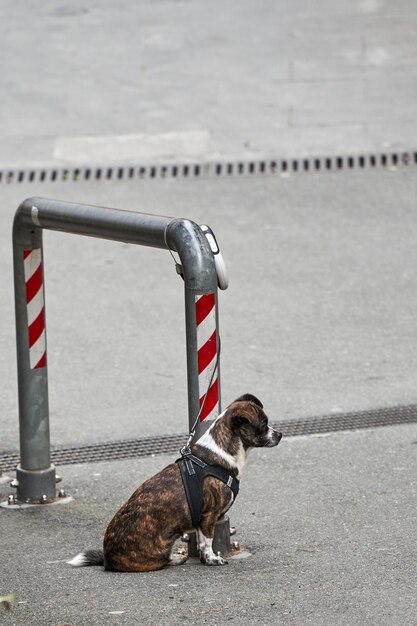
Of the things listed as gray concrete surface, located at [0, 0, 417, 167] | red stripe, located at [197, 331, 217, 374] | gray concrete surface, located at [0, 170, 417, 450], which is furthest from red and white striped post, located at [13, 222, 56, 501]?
gray concrete surface, located at [0, 0, 417, 167]

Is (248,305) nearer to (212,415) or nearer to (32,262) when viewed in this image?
(32,262)

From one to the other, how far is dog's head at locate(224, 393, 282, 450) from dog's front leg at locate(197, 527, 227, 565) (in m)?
0.41

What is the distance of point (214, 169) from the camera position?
11.7m

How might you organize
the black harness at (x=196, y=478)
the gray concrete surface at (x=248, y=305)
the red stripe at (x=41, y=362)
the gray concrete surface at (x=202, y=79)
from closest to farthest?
1. the black harness at (x=196, y=478)
2. the red stripe at (x=41, y=362)
3. the gray concrete surface at (x=248, y=305)
4. the gray concrete surface at (x=202, y=79)

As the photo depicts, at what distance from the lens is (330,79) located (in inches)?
519

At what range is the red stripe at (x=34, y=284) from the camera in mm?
6211

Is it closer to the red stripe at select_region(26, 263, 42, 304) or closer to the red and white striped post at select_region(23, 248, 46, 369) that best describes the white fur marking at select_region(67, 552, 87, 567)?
the red and white striped post at select_region(23, 248, 46, 369)

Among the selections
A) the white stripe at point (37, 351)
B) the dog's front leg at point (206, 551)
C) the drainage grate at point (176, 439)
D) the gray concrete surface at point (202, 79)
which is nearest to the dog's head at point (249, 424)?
the dog's front leg at point (206, 551)

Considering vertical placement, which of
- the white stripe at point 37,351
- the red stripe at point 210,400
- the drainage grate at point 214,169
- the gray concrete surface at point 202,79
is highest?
the red stripe at point 210,400

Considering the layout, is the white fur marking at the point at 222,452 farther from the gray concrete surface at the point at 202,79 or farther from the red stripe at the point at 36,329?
the gray concrete surface at the point at 202,79

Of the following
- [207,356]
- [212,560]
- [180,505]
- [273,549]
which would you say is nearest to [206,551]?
[212,560]

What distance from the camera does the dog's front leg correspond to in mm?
5230

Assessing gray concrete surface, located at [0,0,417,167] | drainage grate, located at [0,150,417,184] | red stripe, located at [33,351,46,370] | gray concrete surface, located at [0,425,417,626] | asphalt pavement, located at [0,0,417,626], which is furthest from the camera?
gray concrete surface, located at [0,0,417,167]

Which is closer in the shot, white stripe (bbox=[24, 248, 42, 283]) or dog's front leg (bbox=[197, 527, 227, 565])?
dog's front leg (bbox=[197, 527, 227, 565])
